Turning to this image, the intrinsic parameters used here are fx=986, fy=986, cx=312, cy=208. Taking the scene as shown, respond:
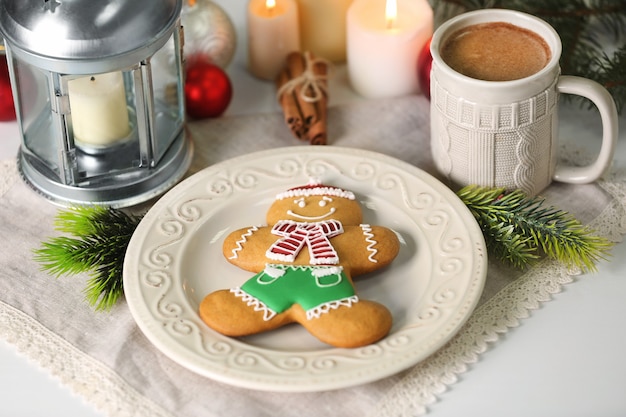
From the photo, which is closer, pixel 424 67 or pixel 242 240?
pixel 242 240

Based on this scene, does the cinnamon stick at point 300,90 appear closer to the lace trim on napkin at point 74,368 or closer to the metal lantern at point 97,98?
the metal lantern at point 97,98

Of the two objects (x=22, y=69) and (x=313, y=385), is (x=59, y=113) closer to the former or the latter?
(x=22, y=69)

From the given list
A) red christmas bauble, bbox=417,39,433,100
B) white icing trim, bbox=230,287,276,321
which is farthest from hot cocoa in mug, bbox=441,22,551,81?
white icing trim, bbox=230,287,276,321

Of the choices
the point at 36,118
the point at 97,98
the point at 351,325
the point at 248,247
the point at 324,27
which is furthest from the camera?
the point at 324,27

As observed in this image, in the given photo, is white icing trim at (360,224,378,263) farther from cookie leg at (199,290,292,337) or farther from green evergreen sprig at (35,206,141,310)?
green evergreen sprig at (35,206,141,310)

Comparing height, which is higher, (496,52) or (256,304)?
(496,52)

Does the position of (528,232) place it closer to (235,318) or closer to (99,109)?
(235,318)

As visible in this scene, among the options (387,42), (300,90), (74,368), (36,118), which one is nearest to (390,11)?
(387,42)
